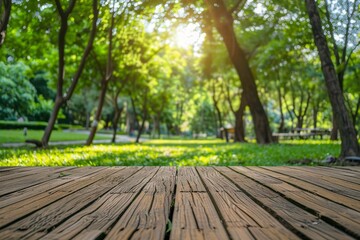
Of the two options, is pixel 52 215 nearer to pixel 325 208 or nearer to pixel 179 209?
pixel 179 209

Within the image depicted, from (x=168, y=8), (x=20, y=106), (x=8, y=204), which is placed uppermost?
(x=168, y=8)

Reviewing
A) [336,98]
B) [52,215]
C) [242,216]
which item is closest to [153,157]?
[336,98]

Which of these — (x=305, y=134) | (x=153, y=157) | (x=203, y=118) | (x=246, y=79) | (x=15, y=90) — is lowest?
(x=153, y=157)

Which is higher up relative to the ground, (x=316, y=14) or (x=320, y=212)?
(x=316, y=14)

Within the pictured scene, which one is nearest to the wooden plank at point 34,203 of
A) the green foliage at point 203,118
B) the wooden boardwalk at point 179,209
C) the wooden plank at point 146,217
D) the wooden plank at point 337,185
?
the wooden boardwalk at point 179,209

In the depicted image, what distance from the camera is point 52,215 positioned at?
6.47ft

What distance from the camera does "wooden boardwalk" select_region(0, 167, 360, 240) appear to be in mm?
1630

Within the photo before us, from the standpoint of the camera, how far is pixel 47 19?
11.1 m

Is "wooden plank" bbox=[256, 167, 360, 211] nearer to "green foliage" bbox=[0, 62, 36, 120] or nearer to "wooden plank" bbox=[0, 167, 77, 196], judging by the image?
"wooden plank" bbox=[0, 167, 77, 196]

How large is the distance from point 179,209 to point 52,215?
810 millimetres

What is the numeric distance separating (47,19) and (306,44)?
11510 mm

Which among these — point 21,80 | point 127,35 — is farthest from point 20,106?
point 127,35

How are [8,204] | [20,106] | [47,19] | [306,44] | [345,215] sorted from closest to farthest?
1. [345,215]
2. [8,204]
3. [47,19]
4. [306,44]
5. [20,106]

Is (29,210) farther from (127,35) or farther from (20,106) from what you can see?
(20,106)
